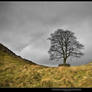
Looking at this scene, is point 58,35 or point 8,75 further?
point 58,35

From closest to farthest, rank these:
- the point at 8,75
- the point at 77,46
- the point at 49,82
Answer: the point at 49,82, the point at 8,75, the point at 77,46

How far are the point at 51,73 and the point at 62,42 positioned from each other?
1342cm

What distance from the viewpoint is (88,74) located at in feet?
34.0

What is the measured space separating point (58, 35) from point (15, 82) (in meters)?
15.4

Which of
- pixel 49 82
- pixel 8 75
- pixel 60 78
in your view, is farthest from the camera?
pixel 8 75

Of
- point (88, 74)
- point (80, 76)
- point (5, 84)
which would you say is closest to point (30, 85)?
point (5, 84)

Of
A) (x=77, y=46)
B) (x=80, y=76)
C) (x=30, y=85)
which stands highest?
(x=77, y=46)

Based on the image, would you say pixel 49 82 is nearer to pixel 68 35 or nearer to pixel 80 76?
pixel 80 76

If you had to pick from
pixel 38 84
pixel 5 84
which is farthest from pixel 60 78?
pixel 5 84

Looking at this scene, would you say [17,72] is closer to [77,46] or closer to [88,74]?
[88,74]

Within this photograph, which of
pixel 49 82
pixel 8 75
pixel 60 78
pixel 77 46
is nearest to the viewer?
pixel 49 82

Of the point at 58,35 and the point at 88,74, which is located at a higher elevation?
the point at 58,35

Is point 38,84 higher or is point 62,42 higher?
point 62,42

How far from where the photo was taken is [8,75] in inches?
431
